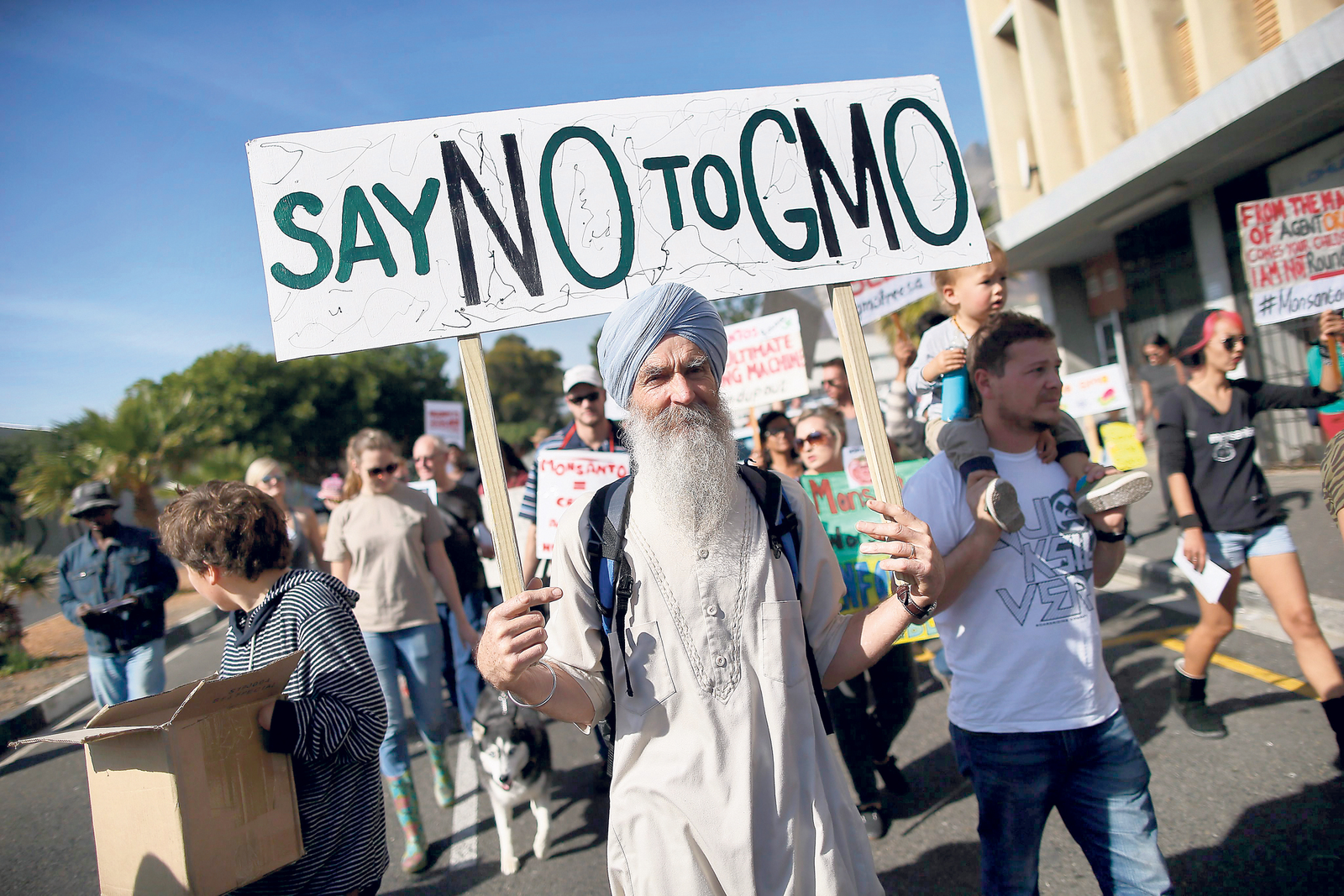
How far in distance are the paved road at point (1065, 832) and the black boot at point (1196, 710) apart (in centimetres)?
6

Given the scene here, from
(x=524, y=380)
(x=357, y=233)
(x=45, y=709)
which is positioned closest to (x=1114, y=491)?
(x=357, y=233)

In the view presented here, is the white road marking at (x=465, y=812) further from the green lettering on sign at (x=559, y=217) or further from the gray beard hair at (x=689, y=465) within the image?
the green lettering on sign at (x=559, y=217)

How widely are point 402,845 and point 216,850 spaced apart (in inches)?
103

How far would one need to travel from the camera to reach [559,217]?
205 cm

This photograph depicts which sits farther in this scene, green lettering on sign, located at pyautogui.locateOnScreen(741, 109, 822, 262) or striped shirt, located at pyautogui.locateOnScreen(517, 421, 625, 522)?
striped shirt, located at pyautogui.locateOnScreen(517, 421, 625, 522)

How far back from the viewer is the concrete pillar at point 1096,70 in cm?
1284

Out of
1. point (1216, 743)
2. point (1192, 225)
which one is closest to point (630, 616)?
point (1216, 743)

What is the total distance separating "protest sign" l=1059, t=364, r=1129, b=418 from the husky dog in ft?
23.8

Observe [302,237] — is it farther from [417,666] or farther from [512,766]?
[417,666]

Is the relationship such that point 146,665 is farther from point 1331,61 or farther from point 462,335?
point 1331,61

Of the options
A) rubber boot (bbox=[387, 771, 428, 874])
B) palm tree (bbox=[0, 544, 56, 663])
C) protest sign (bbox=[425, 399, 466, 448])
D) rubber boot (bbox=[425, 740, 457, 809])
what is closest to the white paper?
rubber boot (bbox=[387, 771, 428, 874])

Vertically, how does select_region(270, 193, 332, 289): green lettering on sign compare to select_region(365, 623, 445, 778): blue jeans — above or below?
above

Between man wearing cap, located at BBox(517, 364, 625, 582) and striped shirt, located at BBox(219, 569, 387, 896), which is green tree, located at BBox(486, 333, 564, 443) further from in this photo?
striped shirt, located at BBox(219, 569, 387, 896)

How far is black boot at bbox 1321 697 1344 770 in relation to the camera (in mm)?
3203
